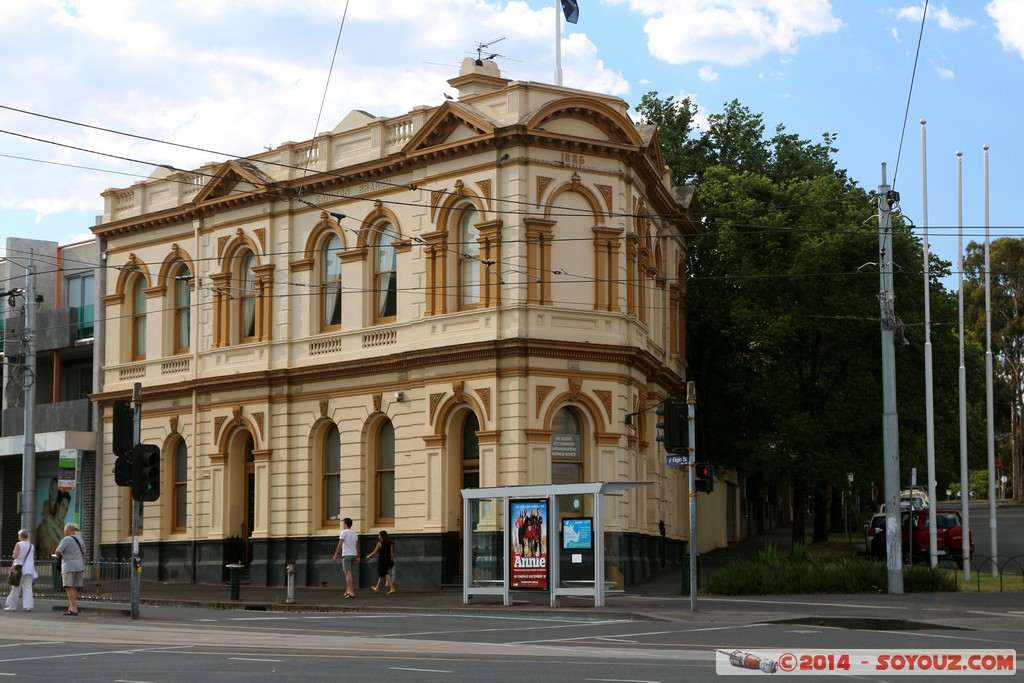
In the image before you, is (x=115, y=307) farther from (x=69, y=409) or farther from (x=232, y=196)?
(x=232, y=196)

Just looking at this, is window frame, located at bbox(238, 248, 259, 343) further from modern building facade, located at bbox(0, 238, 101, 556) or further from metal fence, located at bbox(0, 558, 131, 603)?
metal fence, located at bbox(0, 558, 131, 603)

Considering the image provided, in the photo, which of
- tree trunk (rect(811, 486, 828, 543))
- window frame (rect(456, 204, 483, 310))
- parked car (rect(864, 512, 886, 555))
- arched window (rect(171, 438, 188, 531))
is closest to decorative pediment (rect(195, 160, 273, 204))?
window frame (rect(456, 204, 483, 310))

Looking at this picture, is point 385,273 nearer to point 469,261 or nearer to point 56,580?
point 469,261

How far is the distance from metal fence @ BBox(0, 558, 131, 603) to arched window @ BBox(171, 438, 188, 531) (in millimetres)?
7939

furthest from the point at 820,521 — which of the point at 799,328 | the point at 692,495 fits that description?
the point at 692,495

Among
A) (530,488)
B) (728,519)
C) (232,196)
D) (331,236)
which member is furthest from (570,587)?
(728,519)

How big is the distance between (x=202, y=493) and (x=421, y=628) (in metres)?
19.8

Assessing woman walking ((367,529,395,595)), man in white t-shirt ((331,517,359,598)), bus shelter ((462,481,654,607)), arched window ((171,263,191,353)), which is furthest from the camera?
arched window ((171,263,191,353))

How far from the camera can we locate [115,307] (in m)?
45.3

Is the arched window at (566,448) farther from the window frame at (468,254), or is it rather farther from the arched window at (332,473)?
the arched window at (332,473)

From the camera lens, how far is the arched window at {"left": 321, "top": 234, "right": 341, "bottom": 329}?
130ft

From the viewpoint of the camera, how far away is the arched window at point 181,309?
4362 centimetres

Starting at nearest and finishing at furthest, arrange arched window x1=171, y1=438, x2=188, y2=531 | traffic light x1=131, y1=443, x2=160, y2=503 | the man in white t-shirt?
traffic light x1=131, y1=443, x2=160, y2=503
the man in white t-shirt
arched window x1=171, y1=438, x2=188, y2=531

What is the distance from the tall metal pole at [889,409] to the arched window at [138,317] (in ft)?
77.7
